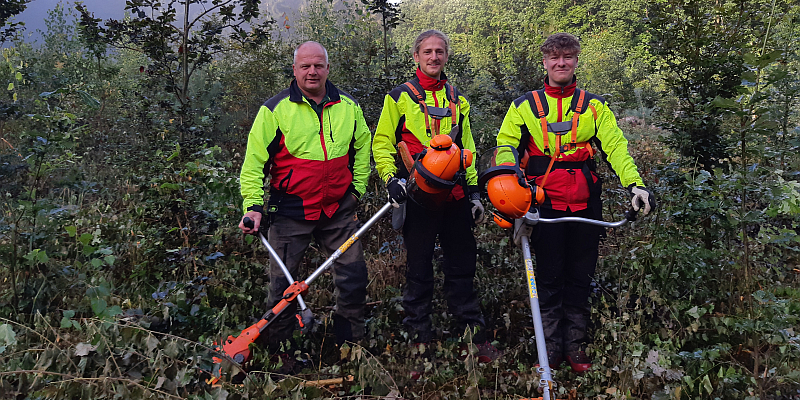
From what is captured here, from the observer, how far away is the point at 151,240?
435 centimetres

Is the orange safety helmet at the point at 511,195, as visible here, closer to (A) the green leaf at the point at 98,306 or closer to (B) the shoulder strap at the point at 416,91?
(B) the shoulder strap at the point at 416,91

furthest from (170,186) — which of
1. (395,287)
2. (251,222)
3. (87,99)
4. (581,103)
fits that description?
(581,103)

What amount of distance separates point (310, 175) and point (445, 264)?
4.09ft

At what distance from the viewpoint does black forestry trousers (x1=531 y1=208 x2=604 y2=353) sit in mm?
3260

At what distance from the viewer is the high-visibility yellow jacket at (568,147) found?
10.3ft

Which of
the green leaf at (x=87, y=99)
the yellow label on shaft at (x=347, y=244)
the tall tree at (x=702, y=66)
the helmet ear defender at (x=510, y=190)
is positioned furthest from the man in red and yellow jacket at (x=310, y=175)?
the tall tree at (x=702, y=66)

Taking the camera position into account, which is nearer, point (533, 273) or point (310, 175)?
point (533, 273)

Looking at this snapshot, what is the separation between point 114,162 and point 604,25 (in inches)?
1206

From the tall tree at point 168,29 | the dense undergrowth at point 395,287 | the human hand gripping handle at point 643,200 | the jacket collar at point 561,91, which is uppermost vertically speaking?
the tall tree at point 168,29

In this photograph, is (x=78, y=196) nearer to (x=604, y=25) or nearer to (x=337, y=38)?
(x=337, y=38)

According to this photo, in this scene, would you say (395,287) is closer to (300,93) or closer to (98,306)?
(300,93)

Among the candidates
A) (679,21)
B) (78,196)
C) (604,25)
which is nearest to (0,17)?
(78,196)

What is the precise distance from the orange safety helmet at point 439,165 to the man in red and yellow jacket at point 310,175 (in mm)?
770

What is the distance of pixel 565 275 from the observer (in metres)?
3.42
